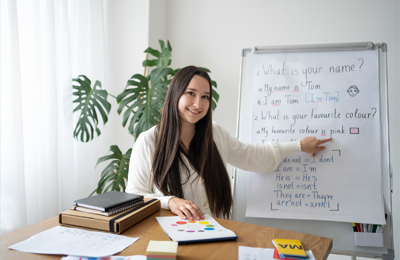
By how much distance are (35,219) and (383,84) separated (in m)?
2.32

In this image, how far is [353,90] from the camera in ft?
5.08

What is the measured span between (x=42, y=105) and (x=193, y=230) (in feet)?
4.99

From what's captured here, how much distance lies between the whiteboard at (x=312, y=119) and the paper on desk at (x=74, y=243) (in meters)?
0.95

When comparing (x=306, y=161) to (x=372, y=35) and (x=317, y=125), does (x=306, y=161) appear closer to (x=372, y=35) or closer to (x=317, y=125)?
(x=317, y=125)

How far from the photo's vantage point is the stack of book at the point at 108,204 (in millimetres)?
962

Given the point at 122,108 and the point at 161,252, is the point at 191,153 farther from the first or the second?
the point at 161,252

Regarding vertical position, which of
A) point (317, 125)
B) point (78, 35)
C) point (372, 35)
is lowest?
point (317, 125)

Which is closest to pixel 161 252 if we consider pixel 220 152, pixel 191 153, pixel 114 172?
pixel 191 153

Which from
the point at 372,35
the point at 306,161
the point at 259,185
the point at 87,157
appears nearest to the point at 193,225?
the point at 259,185

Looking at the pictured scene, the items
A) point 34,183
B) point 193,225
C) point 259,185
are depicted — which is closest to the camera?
point 193,225

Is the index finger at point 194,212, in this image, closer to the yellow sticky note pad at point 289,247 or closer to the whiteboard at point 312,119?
the yellow sticky note pad at point 289,247

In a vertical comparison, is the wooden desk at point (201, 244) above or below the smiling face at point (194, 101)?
below

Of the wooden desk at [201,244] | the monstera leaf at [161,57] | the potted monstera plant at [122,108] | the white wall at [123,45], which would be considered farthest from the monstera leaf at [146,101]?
the wooden desk at [201,244]

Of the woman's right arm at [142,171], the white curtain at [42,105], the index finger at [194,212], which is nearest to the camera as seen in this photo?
the index finger at [194,212]
